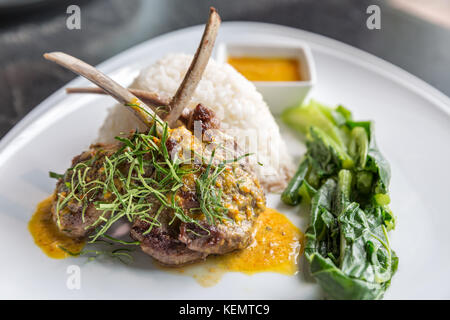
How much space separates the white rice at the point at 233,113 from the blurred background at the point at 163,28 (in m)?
1.70

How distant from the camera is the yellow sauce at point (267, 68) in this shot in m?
5.30

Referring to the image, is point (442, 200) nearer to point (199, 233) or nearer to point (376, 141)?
point (376, 141)

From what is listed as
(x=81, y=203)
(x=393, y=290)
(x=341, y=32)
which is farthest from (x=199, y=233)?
(x=341, y=32)

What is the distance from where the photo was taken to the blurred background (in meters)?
6.21

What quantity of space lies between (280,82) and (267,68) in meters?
0.34

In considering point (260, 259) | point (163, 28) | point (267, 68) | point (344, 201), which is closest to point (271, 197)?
point (344, 201)

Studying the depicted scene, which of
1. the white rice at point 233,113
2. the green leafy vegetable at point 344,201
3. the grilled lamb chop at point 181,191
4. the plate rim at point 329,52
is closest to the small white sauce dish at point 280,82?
the green leafy vegetable at point 344,201

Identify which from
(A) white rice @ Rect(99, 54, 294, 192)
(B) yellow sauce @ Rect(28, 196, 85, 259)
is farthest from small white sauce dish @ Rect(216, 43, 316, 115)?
(B) yellow sauce @ Rect(28, 196, 85, 259)

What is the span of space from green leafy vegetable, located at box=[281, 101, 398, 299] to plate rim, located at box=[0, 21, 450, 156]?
94cm

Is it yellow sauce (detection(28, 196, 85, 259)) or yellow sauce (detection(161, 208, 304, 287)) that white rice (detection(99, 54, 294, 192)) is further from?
yellow sauce (detection(28, 196, 85, 259))

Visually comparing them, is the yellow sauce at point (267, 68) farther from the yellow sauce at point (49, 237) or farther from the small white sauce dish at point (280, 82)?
the yellow sauce at point (49, 237)

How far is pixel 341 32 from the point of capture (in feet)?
23.9

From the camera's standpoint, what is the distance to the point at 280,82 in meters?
5.19

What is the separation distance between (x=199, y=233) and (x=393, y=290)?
1.48 metres
